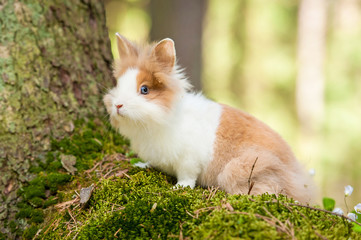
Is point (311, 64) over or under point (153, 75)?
over

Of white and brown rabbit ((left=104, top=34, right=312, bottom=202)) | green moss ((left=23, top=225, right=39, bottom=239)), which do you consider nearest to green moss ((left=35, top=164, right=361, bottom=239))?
green moss ((left=23, top=225, right=39, bottom=239))

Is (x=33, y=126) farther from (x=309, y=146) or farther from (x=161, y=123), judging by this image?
(x=309, y=146)

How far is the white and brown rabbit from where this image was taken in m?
2.94

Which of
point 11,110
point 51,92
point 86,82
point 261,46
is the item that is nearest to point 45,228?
point 11,110

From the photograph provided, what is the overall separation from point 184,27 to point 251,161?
4423 mm

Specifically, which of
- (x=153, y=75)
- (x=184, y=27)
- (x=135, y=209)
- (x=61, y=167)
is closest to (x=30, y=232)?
(x=61, y=167)

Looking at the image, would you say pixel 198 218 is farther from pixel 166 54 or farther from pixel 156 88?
pixel 166 54

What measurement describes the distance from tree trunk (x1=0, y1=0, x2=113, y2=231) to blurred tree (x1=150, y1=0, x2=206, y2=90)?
283 cm

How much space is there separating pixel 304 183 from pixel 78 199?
7.06ft

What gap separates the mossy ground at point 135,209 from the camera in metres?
2.08

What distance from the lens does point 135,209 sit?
233cm

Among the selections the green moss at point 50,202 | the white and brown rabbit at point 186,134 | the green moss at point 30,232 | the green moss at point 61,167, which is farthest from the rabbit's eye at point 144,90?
the green moss at point 30,232

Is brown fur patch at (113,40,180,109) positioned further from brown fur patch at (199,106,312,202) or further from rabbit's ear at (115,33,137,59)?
brown fur patch at (199,106,312,202)

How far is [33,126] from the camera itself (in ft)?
10.8
